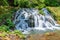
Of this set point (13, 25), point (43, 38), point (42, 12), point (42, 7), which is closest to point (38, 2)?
point (42, 7)

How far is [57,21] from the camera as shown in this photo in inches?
774

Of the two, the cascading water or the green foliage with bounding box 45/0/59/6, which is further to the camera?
the green foliage with bounding box 45/0/59/6

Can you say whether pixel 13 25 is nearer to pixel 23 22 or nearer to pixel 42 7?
pixel 23 22

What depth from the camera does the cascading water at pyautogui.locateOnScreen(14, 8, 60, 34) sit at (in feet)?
58.0

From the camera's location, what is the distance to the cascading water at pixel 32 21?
17688 mm

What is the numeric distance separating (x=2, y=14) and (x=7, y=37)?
6.17 metres

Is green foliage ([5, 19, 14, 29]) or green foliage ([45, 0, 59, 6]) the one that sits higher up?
green foliage ([45, 0, 59, 6])

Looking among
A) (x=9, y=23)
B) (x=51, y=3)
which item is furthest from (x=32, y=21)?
(x=51, y=3)

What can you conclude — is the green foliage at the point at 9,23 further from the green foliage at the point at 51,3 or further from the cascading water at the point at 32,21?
the green foliage at the point at 51,3

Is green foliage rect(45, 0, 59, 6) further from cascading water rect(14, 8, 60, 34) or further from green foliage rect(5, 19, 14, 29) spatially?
green foliage rect(5, 19, 14, 29)

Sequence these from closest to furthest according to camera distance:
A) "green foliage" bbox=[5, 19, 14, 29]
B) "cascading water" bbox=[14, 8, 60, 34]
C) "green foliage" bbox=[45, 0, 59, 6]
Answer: "green foliage" bbox=[5, 19, 14, 29] < "cascading water" bbox=[14, 8, 60, 34] < "green foliage" bbox=[45, 0, 59, 6]

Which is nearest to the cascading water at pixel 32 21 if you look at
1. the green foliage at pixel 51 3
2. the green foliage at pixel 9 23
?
the green foliage at pixel 9 23

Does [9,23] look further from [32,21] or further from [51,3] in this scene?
[51,3]

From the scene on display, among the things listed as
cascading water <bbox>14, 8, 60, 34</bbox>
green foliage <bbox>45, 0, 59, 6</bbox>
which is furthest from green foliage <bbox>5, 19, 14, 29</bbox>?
green foliage <bbox>45, 0, 59, 6</bbox>
